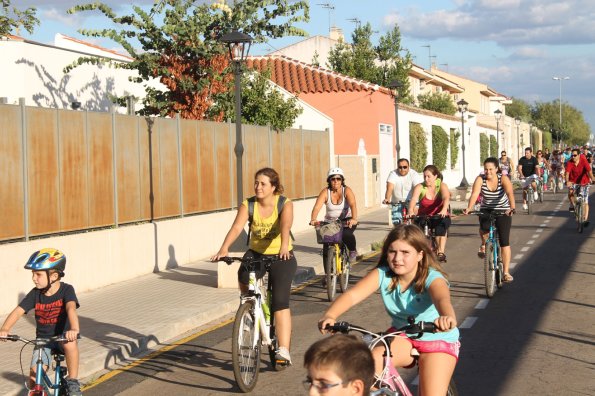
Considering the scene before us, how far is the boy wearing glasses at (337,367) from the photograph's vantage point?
3510mm

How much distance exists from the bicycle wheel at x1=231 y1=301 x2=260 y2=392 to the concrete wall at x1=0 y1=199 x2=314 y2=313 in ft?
17.9

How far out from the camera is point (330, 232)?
1463 cm

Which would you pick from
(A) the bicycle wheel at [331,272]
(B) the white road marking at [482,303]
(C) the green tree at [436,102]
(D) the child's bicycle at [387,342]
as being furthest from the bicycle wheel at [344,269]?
(C) the green tree at [436,102]

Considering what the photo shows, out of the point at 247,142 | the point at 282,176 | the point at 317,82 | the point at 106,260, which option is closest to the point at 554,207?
the point at 317,82

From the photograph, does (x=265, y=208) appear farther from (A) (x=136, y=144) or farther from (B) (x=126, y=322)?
(A) (x=136, y=144)

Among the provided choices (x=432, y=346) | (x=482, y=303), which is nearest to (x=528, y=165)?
(x=482, y=303)

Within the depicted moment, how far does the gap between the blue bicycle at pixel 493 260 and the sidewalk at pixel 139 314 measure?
11.1 ft

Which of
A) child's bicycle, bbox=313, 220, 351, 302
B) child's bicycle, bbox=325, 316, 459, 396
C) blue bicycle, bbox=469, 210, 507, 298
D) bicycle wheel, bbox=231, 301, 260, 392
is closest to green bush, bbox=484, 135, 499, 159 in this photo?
blue bicycle, bbox=469, 210, 507, 298

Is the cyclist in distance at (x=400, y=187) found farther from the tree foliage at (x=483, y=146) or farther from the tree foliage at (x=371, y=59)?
the tree foliage at (x=483, y=146)

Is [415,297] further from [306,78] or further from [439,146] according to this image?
[439,146]

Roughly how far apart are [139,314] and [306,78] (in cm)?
2880

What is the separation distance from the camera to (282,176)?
26.8 meters

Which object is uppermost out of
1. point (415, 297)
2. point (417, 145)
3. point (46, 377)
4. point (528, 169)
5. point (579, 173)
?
point (417, 145)

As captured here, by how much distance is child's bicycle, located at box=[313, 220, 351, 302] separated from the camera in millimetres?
14383
